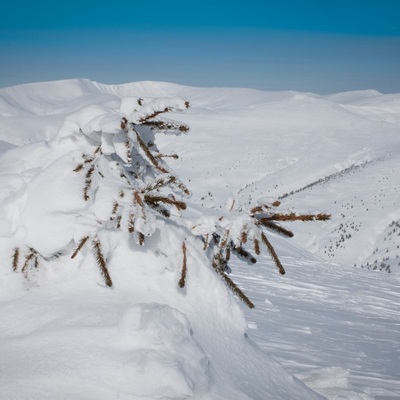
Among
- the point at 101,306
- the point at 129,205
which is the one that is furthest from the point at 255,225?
the point at 101,306

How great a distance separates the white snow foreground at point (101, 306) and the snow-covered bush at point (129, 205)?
1cm

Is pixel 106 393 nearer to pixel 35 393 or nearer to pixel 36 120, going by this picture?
pixel 35 393

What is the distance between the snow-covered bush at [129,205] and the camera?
80.0 inches

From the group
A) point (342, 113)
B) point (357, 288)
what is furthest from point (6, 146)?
point (342, 113)

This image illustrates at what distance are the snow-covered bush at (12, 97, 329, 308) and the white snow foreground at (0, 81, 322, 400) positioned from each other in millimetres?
13

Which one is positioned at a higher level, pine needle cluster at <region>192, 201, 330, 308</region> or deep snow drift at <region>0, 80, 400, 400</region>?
pine needle cluster at <region>192, 201, 330, 308</region>

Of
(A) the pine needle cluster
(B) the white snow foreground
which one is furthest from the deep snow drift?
(A) the pine needle cluster

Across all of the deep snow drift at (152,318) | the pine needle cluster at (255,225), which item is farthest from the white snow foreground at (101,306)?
the pine needle cluster at (255,225)

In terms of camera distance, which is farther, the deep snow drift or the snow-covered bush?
the snow-covered bush

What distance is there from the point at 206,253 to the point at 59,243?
82 cm

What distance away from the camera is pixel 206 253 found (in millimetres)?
2438

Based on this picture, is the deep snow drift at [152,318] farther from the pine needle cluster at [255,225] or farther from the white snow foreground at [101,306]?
the pine needle cluster at [255,225]

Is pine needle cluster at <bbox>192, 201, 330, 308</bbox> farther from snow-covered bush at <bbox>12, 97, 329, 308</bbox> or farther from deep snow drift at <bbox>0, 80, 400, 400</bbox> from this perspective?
deep snow drift at <bbox>0, 80, 400, 400</bbox>

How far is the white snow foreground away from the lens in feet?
5.34
